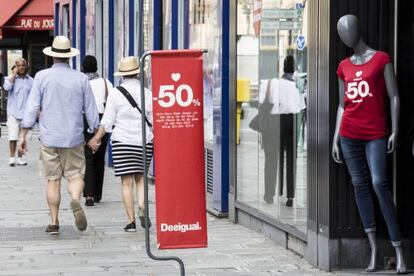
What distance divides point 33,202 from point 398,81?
273 inches

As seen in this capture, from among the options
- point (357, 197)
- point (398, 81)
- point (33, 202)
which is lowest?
point (33, 202)

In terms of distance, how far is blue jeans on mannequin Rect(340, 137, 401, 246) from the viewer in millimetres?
8648

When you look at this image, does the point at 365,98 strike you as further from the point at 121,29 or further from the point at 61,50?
the point at 121,29

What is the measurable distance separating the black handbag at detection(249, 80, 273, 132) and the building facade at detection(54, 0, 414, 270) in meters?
0.02

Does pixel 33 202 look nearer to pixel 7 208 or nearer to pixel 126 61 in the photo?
pixel 7 208

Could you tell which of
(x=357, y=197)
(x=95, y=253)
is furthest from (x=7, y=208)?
Answer: (x=357, y=197)

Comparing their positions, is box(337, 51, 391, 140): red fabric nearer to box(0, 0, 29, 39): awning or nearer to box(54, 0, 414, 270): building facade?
box(54, 0, 414, 270): building facade

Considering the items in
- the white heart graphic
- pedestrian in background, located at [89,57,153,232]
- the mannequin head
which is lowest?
pedestrian in background, located at [89,57,153,232]

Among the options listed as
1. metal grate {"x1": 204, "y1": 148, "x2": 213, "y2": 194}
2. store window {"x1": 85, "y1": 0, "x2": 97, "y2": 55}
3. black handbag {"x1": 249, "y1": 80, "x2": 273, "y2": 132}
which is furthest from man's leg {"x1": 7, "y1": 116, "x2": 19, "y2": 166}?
black handbag {"x1": 249, "y1": 80, "x2": 273, "y2": 132}

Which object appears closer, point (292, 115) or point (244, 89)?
point (292, 115)

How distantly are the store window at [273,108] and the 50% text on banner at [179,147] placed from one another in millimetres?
1818

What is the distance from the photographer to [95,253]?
33.1 ft

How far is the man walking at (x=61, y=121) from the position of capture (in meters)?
11.3

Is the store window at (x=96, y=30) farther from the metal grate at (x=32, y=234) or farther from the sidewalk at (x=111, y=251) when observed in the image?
the metal grate at (x=32, y=234)
